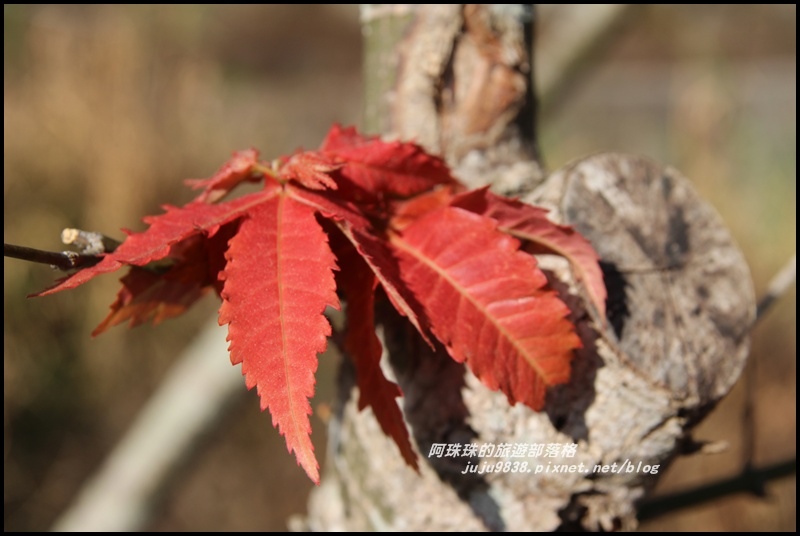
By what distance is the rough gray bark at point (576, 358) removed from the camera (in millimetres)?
511

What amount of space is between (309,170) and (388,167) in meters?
0.08

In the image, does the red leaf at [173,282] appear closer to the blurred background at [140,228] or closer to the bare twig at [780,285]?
the bare twig at [780,285]

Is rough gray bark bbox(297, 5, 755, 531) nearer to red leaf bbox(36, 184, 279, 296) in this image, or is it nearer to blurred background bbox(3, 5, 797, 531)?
red leaf bbox(36, 184, 279, 296)

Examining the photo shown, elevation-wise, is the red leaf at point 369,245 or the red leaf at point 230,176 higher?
the red leaf at point 230,176

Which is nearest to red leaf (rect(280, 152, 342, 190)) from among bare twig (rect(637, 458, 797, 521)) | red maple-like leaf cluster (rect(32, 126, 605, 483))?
red maple-like leaf cluster (rect(32, 126, 605, 483))

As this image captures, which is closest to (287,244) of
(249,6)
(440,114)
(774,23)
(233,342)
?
(233,342)

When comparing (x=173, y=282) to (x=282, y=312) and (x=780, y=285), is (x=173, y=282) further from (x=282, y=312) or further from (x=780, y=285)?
(x=780, y=285)

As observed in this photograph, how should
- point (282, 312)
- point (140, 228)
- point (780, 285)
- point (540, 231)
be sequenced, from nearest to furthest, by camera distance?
point (282, 312) < point (540, 231) < point (780, 285) < point (140, 228)

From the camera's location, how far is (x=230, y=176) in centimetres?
50

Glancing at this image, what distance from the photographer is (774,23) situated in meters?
7.45

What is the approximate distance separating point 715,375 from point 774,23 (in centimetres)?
864

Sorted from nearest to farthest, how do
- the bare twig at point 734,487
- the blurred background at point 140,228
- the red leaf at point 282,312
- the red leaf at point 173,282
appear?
the red leaf at point 282,312
the red leaf at point 173,282
the bare twig at point 734,487
the blurred background at point 140,228

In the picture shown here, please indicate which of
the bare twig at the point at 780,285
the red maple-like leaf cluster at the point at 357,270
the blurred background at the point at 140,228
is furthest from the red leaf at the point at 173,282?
the blurred background at the point at 140,228

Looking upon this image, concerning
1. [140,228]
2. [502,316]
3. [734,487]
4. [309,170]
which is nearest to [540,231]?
[502,316]
